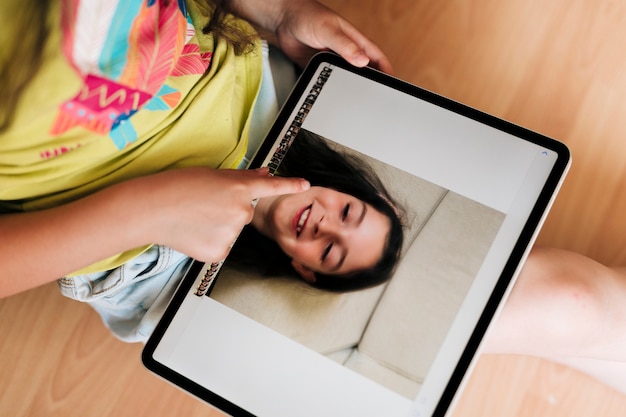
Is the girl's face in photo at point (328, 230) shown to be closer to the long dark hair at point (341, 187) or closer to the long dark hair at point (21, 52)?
the long dark hair at point (341, 187)

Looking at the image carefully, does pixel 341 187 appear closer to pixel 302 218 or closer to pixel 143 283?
pixel 302 218

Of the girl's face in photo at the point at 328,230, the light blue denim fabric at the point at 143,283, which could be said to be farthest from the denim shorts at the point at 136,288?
the girl's face in photo at the point at 328,230

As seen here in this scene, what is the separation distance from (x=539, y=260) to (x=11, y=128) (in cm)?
44

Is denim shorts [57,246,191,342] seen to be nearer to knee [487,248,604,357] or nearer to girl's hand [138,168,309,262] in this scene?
girl's hand [138,168,309,262]

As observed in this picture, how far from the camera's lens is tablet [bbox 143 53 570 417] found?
1.28 feet

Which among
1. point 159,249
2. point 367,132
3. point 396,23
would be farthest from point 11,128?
point 396,23

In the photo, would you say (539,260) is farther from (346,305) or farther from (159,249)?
(159,249)

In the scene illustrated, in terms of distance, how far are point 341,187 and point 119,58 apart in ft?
0.64

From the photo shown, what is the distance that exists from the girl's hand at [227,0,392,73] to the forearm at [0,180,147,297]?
0.75 ft

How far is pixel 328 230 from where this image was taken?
1.43 feet

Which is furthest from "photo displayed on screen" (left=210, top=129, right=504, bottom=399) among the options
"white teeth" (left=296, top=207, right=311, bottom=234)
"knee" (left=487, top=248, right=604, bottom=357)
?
"knee" (left=487, top=248, right=604, bottom=357)

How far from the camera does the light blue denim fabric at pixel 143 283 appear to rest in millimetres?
463

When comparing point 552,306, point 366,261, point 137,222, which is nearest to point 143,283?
point 137,222

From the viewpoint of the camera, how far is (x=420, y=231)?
417 millimetres
